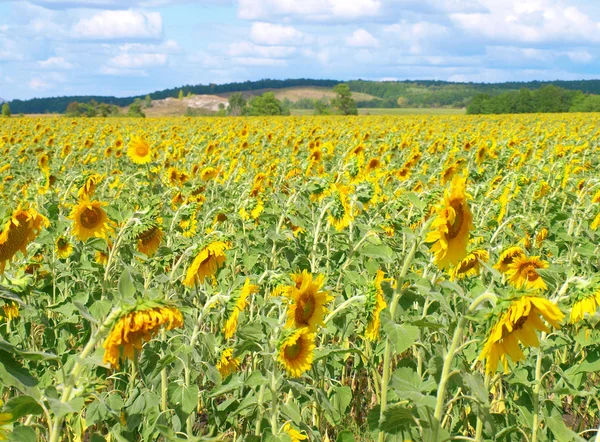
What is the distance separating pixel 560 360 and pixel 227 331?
2403mm

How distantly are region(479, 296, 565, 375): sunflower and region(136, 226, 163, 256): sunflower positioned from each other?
6.45 ft

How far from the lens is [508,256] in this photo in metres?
3.43

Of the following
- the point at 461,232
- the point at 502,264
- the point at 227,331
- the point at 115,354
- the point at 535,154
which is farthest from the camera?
the point at 535,154

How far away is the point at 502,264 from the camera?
3477 mm

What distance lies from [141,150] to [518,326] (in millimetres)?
5534

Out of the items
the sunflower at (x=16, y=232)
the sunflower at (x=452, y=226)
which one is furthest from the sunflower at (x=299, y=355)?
the sunflower at (x=16, y=232)

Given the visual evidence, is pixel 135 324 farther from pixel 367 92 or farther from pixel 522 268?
pixel 367 92

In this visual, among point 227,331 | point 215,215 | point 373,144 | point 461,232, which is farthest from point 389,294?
point 373,144

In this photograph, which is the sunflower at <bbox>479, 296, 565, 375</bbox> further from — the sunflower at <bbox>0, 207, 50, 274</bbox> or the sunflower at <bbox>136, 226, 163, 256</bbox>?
the sunflower at <bbox>136, 226, 163, 256</bbox>

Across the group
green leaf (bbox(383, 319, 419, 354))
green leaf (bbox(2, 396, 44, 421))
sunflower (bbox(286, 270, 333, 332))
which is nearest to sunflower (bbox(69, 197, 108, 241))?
sunflower (bbox(286, 270, 333, 332))

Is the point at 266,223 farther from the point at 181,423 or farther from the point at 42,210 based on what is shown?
the point at 181,423

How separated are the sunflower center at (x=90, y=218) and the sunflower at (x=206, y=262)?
1009 millimetres

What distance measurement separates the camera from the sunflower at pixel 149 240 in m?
3.40

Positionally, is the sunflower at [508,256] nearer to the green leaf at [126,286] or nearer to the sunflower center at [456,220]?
the sunflower center at [456,220]
